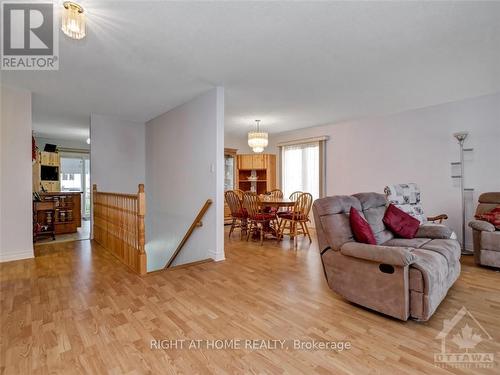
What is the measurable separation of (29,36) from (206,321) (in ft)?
9.50

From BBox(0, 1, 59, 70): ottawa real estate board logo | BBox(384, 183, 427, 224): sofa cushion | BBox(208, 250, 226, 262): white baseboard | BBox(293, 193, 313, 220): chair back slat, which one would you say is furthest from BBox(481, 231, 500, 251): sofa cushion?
BBox(0, 1, 59, 70): ottawa real estate board logo

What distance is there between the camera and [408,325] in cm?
192

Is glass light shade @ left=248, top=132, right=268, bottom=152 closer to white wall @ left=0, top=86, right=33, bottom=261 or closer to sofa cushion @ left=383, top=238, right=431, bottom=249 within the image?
sofa cushion @ left=383, top=238, right=431, bottom=249

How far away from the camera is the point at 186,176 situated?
4266mm

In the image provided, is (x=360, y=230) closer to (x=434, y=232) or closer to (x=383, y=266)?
(x=383, y=266)

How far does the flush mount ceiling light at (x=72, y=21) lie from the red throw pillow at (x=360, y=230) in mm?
2579

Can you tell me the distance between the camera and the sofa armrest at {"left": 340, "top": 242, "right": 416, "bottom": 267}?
1.87m

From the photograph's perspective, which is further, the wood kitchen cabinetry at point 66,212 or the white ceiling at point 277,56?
the wood kitchen cabinetry at point 66,212

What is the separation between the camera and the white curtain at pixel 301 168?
20.0 feet

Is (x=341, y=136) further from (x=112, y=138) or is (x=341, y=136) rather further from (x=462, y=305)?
(x=112, y=138)

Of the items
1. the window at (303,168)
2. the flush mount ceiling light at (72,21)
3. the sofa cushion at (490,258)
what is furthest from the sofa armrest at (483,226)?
the flush mount ceiling light at (72,21)

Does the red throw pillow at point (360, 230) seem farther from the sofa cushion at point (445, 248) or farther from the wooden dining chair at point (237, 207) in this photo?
the wooden dining chair at point (237, 207)

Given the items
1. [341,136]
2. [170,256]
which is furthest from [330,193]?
[170,256]

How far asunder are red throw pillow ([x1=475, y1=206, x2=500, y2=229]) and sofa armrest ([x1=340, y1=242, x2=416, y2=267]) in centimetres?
223
